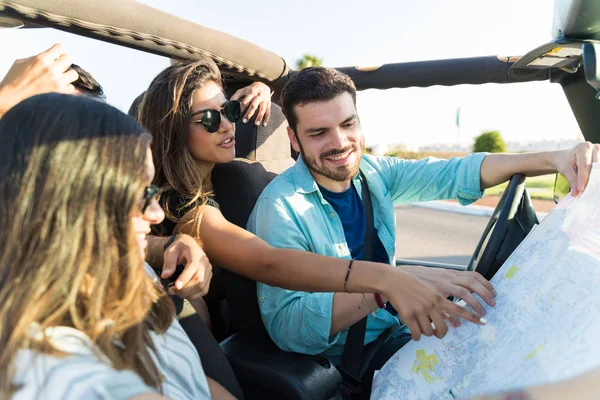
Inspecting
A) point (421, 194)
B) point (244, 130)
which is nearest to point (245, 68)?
point (244, 130)

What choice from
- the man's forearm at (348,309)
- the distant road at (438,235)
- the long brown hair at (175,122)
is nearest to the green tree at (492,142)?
the distant road at (438,235)

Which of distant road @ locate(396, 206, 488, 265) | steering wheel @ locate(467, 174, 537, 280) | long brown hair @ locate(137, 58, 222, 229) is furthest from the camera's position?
distant road @ locate(396, 206, 488, 265)

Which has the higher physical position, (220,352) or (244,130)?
(244,130)

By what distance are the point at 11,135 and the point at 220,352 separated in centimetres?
83

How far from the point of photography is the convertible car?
1434mm

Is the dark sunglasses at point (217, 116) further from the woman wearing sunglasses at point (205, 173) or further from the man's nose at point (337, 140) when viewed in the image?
the man's nose at point (337, 140)

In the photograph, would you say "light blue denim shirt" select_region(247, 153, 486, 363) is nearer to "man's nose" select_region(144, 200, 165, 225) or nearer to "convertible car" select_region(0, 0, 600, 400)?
"convertible car" select_region(0, 0, 600, 400)

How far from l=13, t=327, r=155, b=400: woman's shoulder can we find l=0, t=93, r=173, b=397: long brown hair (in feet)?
0.05

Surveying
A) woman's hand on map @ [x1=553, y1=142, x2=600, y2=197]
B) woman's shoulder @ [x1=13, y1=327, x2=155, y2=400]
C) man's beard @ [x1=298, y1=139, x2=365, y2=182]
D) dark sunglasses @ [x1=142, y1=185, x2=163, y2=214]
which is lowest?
woman's shoulder @ [x1=13, y1=327, x2=155, y2=400]

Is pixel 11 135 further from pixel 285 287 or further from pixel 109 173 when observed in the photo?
pixel 285 287

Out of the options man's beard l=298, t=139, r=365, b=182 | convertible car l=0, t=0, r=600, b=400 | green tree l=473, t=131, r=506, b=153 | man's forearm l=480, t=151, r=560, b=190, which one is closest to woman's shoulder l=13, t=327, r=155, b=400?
convertible car l=0, t=0, r=600, b=400

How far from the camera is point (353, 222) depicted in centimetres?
201

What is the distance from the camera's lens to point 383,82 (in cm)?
240

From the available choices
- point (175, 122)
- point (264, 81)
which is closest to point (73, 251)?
point (175, 122)
